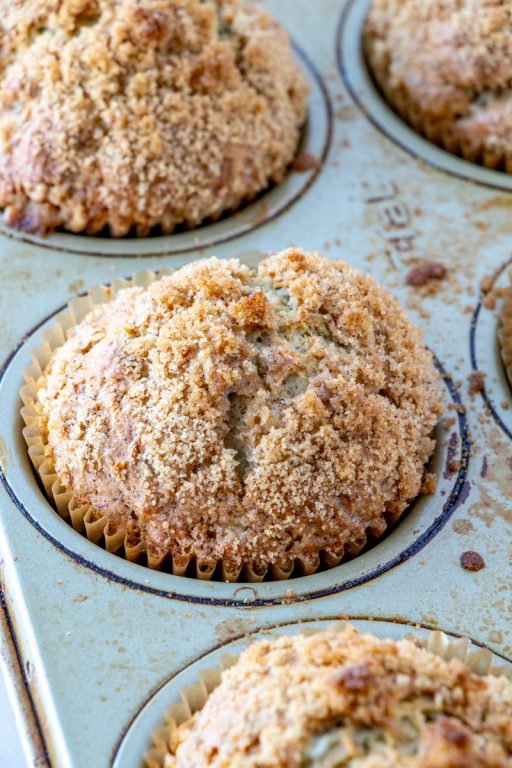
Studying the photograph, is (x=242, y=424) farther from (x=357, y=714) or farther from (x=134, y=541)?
(x=357, y=714)

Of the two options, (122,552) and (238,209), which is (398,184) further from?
(122,552)

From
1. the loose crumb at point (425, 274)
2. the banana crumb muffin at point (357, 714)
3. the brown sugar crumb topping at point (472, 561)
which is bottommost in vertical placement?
the brown sugar crumb topping at point (472, 561)

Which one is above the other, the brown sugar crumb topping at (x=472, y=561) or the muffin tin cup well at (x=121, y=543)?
Answer: the muffin tin cup well at (x=121, y=543)

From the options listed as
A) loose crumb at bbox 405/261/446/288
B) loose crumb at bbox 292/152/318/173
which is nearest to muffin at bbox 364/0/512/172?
loose crumb at bbox 292/152/318/173

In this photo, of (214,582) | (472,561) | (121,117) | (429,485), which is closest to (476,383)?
(429,485)

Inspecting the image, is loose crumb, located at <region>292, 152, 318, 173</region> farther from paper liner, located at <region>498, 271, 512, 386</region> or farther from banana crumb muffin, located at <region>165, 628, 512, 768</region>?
banana crumb muffin, located at <region>165, 628, 512, 768</region>

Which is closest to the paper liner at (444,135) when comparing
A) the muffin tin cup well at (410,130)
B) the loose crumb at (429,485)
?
the muffin tin cup well at (410,130)

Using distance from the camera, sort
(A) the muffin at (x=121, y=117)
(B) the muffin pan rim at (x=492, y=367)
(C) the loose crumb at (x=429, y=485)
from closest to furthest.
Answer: (C) the loose crumb at (x=429, y=485), (B) the muffin pan rim at (x=492, y=367), (A) the muffin at (x=121, y=117)

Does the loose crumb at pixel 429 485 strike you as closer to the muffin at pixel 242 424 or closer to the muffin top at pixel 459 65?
the muffin at pixel 242 424
